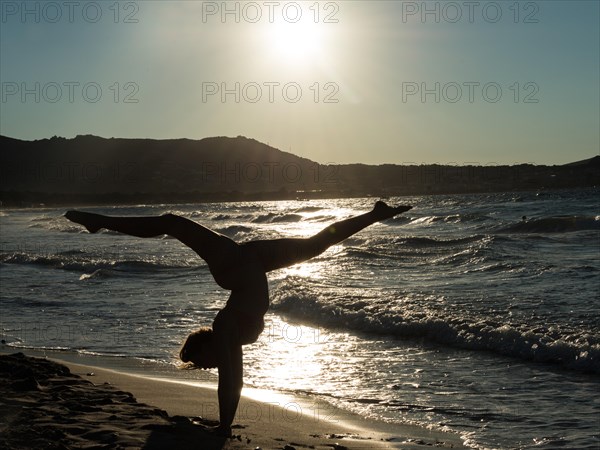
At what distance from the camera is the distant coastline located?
446ft

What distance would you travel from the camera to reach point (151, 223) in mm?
5742

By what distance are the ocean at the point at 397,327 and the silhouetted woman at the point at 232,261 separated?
7.60 ft

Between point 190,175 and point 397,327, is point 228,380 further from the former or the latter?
point 190,175

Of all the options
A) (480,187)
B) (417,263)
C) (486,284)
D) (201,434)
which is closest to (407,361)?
(201,434)

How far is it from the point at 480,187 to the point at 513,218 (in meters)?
86.4

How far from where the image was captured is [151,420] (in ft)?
21.4

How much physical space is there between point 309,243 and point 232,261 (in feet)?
1.76

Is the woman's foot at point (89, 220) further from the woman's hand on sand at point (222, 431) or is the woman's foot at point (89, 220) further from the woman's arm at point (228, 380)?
the woman's hand on sand at point (222, 431)

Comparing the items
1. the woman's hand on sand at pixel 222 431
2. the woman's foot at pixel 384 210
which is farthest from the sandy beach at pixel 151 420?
the woman's foot at pixel 384 210

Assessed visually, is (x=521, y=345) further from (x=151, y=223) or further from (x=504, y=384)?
(x=151, y=223)

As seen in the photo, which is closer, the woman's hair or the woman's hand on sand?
the woman's hair

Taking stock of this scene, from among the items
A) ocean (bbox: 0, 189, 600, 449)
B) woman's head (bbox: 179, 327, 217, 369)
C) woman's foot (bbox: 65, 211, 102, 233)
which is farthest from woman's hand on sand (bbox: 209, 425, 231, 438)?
ocean (bbox: 0, 189, 600, 449)

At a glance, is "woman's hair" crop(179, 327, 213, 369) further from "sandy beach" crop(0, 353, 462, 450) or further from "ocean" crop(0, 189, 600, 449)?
"ocean" crop(0, 189, 600, 449)

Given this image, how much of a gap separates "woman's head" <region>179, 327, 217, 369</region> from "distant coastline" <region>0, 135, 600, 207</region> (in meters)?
124
